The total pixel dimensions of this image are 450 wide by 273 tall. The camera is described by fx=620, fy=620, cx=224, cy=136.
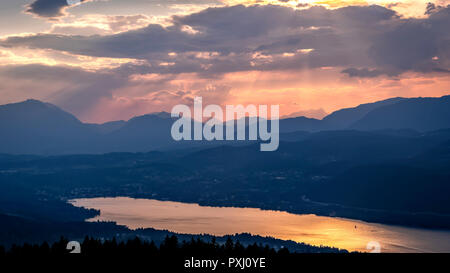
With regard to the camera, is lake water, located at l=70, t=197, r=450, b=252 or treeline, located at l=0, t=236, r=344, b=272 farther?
lake water, located at l=70, t=197, r=450, b=252

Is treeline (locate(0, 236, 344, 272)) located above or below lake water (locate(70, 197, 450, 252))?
above

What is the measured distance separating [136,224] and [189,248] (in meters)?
112
